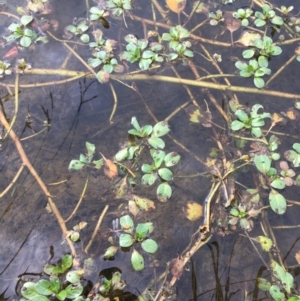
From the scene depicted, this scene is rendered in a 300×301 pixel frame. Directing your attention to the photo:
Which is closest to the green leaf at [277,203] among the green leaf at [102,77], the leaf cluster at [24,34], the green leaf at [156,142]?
the green leaf at [156,142]

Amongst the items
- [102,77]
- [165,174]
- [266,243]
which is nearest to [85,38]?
[102,77]

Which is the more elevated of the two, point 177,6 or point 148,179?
point 177,6

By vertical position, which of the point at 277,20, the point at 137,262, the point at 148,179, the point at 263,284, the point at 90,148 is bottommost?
the point at 263,284

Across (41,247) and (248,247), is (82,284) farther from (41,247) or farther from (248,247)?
(248,247)

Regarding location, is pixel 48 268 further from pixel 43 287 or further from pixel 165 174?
pixel 165 174

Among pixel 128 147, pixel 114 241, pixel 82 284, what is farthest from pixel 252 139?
pixel 82 284

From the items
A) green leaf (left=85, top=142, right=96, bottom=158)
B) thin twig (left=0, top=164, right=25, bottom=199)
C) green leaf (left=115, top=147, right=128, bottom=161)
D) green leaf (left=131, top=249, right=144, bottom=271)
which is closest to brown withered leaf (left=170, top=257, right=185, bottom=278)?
green leaf (left=131, top=249, right=144, bottom=271)

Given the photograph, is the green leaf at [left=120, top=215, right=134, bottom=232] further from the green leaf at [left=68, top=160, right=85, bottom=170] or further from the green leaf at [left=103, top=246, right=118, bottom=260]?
the green leaf at [left=68, top=160, right=85, bottom=170]
